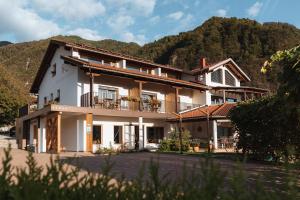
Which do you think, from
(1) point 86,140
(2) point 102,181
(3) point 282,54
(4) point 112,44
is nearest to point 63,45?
(1) point 86,140

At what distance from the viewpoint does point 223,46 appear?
63.6m

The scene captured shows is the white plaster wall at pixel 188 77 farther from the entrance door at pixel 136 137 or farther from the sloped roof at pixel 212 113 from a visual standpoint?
the entrance door at pixel 136 137

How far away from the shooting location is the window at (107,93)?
26219mm

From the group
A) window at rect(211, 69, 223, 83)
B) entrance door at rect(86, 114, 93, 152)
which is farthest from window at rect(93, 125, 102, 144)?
window at rect(211, 69, 223, 83)

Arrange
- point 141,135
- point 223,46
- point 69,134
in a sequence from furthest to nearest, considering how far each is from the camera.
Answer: point 223,46
point 141,135
point 69,134

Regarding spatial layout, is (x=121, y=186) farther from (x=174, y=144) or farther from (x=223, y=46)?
(x=223, y=46)

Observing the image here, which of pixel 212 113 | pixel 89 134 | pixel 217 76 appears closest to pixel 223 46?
pixel 217 76

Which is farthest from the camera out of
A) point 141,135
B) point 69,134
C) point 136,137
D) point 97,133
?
point 136,137

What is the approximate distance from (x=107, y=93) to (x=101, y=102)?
6.12ft

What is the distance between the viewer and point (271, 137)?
50.4ft

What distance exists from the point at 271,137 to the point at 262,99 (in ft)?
5.54

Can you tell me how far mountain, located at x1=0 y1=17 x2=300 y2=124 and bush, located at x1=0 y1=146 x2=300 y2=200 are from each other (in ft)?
162

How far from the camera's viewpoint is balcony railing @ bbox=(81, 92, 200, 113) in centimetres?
2461

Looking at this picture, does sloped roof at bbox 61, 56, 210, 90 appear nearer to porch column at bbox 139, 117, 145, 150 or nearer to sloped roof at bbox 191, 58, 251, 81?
porch column at bbox 139, 117, 145, 150
